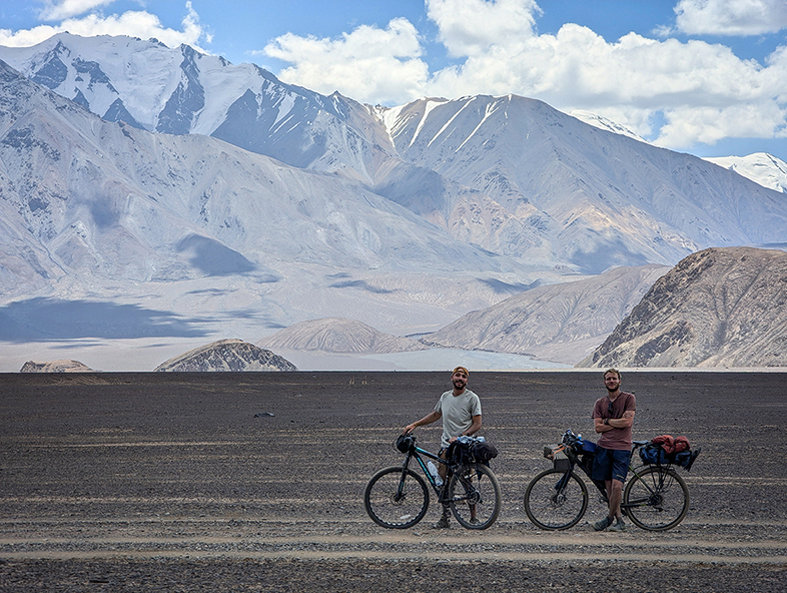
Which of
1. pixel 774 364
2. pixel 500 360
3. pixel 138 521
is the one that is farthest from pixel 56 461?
pixel 500 360

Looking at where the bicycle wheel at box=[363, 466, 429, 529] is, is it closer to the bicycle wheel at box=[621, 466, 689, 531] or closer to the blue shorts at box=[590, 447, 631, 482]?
the blue shorts at box=[590, 447, 631, 482]

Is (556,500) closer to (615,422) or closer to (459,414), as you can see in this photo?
(615,422)

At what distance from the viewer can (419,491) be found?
12312 millimetres

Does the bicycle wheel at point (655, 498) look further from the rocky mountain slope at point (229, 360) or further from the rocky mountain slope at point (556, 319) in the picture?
the rocky mountain slope at point (556, 319)

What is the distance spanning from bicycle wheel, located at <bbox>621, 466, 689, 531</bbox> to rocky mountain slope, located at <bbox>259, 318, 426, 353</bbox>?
5945 inches

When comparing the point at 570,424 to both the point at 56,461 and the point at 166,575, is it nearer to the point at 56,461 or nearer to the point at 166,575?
the point at 56,461

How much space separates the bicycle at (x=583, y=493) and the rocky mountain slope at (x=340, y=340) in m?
151

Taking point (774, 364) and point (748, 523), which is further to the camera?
point (774, 364)

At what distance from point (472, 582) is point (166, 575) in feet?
9.43

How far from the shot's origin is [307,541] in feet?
39.1

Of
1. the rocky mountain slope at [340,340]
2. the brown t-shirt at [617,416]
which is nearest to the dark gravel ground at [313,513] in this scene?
the brown t-shirt at [617,416]

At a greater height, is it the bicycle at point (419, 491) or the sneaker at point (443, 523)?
A: the bicycle at point (419, 491)

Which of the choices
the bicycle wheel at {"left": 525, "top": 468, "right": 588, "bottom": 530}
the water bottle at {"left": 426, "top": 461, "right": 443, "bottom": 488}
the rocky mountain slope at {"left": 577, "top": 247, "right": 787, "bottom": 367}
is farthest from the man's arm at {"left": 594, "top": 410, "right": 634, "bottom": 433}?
the rocky mountain slope at {"left": 577, "top": 247, "right": 787, "bottom": 367}

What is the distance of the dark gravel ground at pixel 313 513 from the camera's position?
401 inches
